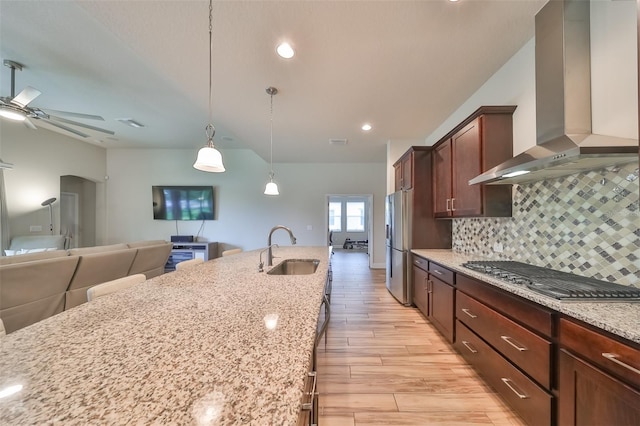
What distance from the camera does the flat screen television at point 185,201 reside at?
575 cm

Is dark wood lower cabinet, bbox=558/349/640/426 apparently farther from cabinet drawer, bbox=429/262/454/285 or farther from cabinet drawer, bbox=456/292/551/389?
cabinet drawer, bbox=429/262/454/285

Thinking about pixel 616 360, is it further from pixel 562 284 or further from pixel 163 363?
pixel 163 363

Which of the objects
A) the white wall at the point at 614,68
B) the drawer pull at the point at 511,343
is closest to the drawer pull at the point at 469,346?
the drawer pull at the point at 511,343

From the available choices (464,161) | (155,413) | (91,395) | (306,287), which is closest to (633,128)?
(464,161)

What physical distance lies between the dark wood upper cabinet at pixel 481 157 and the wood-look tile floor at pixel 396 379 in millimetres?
1368

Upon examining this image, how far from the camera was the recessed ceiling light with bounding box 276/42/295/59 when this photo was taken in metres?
1.84

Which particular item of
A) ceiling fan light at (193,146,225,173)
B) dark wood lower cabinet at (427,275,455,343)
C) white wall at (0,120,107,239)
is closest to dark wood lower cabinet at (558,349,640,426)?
dark wood lower cabinet at (427,275,455,343)

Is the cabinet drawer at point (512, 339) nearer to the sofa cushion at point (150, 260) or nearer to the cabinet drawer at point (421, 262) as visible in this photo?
the cabinet drawer at point (421, 262)

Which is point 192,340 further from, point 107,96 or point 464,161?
point 107,96

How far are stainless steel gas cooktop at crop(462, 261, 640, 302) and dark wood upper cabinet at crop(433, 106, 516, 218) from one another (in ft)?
1.95

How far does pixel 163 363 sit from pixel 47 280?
2437 mm

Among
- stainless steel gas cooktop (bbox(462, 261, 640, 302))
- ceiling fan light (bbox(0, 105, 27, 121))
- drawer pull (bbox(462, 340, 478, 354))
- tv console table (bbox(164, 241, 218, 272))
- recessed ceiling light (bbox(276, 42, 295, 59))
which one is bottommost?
drawer pull (bbox(462, 340, 478, 354))

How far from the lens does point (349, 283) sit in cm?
434

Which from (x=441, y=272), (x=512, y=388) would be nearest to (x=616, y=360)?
(x=512, y=388)
